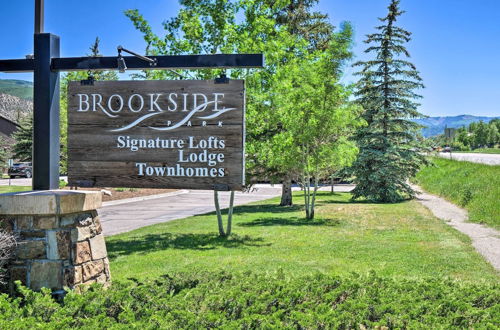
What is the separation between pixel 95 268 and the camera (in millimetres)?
4918

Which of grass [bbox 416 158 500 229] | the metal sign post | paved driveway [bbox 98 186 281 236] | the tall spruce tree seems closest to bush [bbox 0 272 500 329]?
Result: the metal sign post

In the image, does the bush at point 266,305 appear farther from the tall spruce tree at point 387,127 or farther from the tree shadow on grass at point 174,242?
the tall spruce tree at point 387,127

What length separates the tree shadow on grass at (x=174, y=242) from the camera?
9.45 metres

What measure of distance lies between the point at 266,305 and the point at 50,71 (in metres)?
3.25

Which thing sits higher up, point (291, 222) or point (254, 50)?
point (254, 50)

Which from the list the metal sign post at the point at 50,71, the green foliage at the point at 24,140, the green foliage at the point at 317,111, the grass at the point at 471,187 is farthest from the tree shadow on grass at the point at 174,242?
the green foliage at the point at 24,140

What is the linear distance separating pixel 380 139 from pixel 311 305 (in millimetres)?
19733

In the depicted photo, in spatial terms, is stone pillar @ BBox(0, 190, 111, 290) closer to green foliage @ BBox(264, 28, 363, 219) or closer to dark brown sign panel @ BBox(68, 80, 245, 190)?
dark brown sign panel @ BBox(68, 80, 245, 190)

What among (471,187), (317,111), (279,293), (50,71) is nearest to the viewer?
(279,293)

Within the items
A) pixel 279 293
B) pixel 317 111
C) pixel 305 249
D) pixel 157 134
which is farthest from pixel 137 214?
pixel 279 293

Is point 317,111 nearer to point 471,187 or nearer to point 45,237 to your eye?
point 471,187

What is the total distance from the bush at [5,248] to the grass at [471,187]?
37.3 feet

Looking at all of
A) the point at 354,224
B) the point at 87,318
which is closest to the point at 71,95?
the point at 87,318

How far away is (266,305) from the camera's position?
399 centimetres
